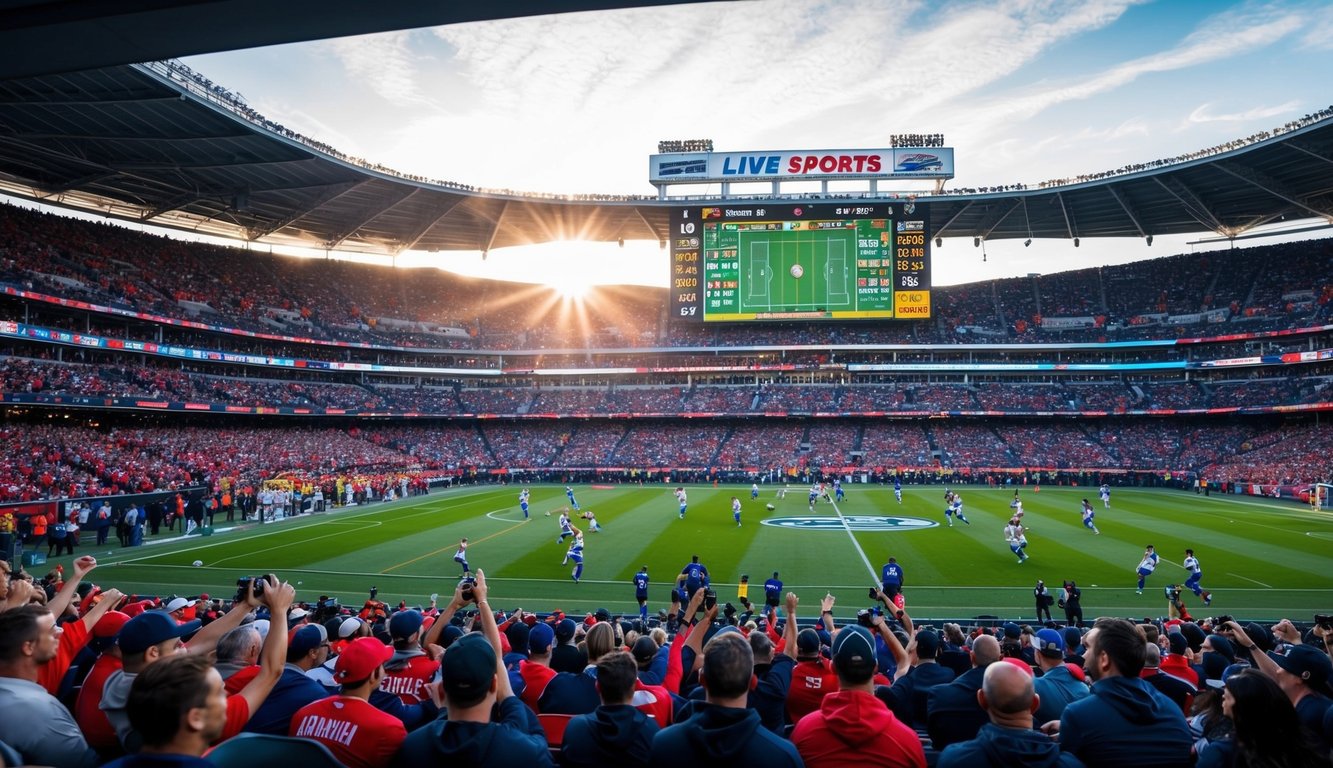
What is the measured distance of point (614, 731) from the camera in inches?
144

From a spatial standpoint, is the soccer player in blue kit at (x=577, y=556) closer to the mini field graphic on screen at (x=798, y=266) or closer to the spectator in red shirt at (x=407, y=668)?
the spectator in red shirt at (x=407, y=668)

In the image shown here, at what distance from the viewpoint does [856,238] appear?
5016 centimetres

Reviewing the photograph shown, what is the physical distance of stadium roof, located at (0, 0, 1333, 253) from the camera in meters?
34.0

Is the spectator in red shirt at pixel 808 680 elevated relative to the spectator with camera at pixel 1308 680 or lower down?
lower down

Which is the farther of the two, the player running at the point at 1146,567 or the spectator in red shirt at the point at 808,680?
the player running at the point at 1146,567

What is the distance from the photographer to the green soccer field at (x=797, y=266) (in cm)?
5009

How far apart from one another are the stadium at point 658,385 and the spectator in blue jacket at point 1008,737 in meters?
6.44

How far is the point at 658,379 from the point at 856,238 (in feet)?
82.8

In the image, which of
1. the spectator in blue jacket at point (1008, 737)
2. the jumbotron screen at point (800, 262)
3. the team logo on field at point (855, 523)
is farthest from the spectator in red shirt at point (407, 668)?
the jumbotron screen at point (800, 262)

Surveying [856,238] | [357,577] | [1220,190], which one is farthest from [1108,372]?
[357,577]

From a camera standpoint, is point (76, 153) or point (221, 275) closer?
point (76, 153)

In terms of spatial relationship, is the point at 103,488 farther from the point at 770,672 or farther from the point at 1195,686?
the point at 1195,686

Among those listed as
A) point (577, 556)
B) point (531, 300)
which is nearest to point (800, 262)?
point (577, 556)

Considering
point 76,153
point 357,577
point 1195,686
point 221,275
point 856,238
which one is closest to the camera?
point 1195,686
